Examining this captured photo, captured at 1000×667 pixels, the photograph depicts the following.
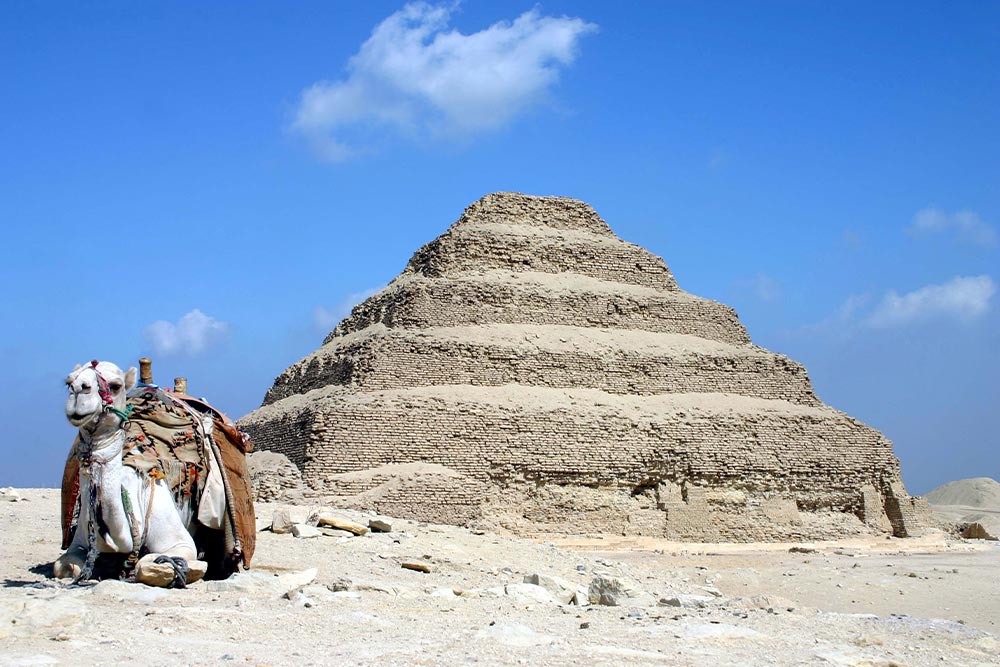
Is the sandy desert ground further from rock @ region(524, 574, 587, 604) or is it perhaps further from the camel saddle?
the camel saddle

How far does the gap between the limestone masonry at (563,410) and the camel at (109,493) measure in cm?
1349

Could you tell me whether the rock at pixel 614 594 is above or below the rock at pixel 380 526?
below

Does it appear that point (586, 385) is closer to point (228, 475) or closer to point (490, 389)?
point (490, 389)

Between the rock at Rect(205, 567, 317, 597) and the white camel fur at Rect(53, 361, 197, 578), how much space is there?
A: 0.49 m

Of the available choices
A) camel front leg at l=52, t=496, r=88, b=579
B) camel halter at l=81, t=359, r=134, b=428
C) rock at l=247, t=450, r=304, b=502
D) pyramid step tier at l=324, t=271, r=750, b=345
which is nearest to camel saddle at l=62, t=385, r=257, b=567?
camel front leg at l=52, t=496, r=88, b=579

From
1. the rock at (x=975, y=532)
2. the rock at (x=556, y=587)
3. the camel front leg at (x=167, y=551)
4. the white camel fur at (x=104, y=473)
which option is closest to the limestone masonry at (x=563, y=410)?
the rock at (x=975, y=532)

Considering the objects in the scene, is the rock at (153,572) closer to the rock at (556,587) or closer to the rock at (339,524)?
the rock at (556,587)

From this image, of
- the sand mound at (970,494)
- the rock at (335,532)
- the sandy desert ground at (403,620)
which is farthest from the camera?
the sand mound at (970,494)

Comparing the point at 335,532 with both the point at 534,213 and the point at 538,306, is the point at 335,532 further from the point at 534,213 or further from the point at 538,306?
the point at 534,213

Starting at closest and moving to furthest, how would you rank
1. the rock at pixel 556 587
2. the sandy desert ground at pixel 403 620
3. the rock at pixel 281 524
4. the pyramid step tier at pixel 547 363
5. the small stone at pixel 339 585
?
the sandy desert ground at pixel 403 620 → the small stone at pixel 339 585 → the rock at pixel 556 587 → the rock at pixel 281 524 → the pyramid step tier at pixel 547 363

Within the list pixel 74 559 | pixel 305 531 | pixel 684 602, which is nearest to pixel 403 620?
pixel 74 559

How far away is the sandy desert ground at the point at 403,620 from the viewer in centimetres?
715

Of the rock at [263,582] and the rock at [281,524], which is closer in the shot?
the rock at [263,582]

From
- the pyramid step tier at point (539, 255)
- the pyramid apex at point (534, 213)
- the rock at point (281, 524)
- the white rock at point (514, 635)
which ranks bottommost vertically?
the white rock at point (514, 635)
